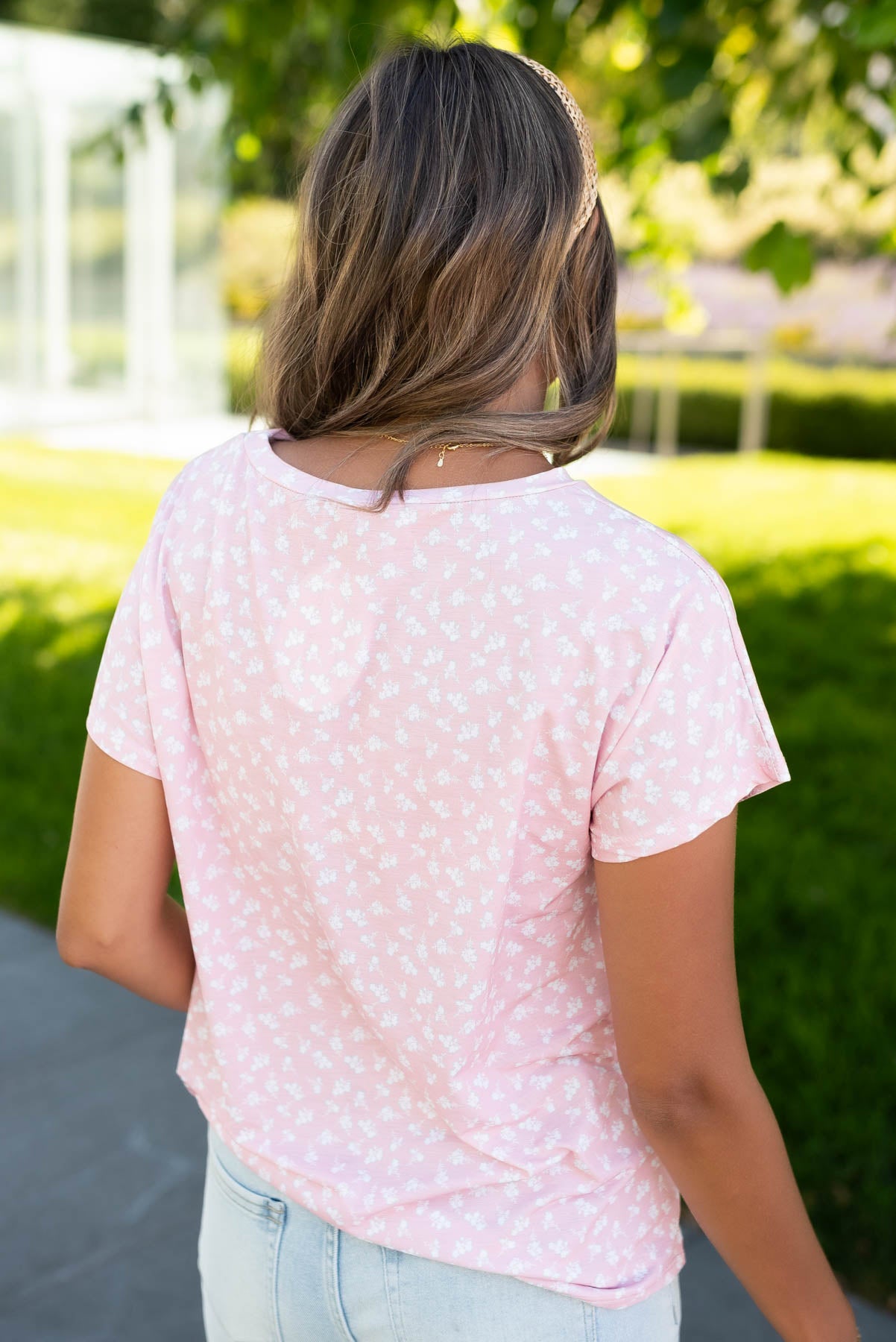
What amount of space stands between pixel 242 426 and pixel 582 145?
13138mm

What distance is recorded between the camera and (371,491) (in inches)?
38.0

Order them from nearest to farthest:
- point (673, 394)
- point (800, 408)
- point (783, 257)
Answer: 1. point (783, 257)
2. point (800, 408)
3. point (673, 394)

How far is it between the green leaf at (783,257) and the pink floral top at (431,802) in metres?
2.47

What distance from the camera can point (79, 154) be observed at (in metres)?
4.98

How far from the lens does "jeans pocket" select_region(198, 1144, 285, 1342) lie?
3.69 ft

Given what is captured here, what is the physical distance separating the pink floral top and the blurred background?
391 mm

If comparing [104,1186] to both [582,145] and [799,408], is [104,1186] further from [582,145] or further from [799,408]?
[799,408]

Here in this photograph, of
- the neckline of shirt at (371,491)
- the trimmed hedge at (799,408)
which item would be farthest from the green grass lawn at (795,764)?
the trimmed hedge at (799,408)

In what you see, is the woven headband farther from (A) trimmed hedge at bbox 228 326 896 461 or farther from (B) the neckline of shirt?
(A) trimmed hedge at bbox 228 326 896 461

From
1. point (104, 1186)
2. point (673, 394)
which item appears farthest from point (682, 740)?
point (673, 394)

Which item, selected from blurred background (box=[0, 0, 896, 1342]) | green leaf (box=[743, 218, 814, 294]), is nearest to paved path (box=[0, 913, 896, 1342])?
blurred background (box=[0, 0, 896, 1342])

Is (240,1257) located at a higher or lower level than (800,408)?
higher

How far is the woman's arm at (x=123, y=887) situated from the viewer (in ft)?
3.85

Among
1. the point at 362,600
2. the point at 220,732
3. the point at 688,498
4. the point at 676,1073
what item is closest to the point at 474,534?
the point at 362,600
